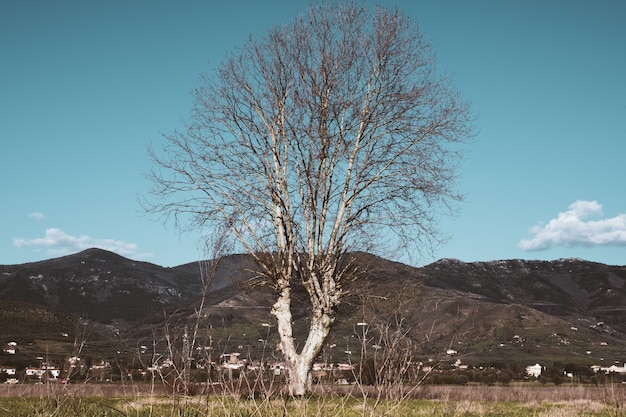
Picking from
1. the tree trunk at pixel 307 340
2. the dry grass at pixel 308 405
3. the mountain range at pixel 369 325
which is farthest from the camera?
the tree trunk at pixel 307 340

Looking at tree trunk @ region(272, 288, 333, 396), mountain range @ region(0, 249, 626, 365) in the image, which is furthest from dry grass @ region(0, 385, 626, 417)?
tree trunk @ region(272, 288, 333, 396)

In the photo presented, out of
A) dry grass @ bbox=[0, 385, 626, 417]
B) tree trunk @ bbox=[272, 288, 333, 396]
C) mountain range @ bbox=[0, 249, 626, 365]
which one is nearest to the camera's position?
mountain range @ bbox=[0, 249, 626, 365]

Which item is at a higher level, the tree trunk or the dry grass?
the tree trunk

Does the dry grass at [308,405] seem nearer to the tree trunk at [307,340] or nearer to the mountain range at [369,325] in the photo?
the mountain range at [369,325]

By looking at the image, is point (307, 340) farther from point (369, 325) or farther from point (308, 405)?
point (369, 325)

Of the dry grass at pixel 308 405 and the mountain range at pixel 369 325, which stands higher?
the mountain range at pixel 369 325

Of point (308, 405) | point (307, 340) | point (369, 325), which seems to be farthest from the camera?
point (307, 340)

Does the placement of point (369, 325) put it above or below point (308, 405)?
above

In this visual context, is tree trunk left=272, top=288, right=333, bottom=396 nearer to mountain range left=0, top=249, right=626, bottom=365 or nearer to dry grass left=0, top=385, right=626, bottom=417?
mountain range left=0, top=249, right=626, bottom=365

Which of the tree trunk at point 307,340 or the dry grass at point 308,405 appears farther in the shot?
the tree trunk at point 307,340

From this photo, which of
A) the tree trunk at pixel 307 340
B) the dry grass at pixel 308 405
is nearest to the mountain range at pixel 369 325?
the tree trunk at pixel 307 340

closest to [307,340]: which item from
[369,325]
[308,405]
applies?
[308,405]

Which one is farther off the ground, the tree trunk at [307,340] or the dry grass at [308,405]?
the tree trunk at [307,340]

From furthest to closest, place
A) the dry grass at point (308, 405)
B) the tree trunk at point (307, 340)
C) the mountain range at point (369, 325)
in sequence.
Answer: the tree trunk at point (307, 340) → the dry grass at point (308, 405) → the mountain range at point (369, 325)
